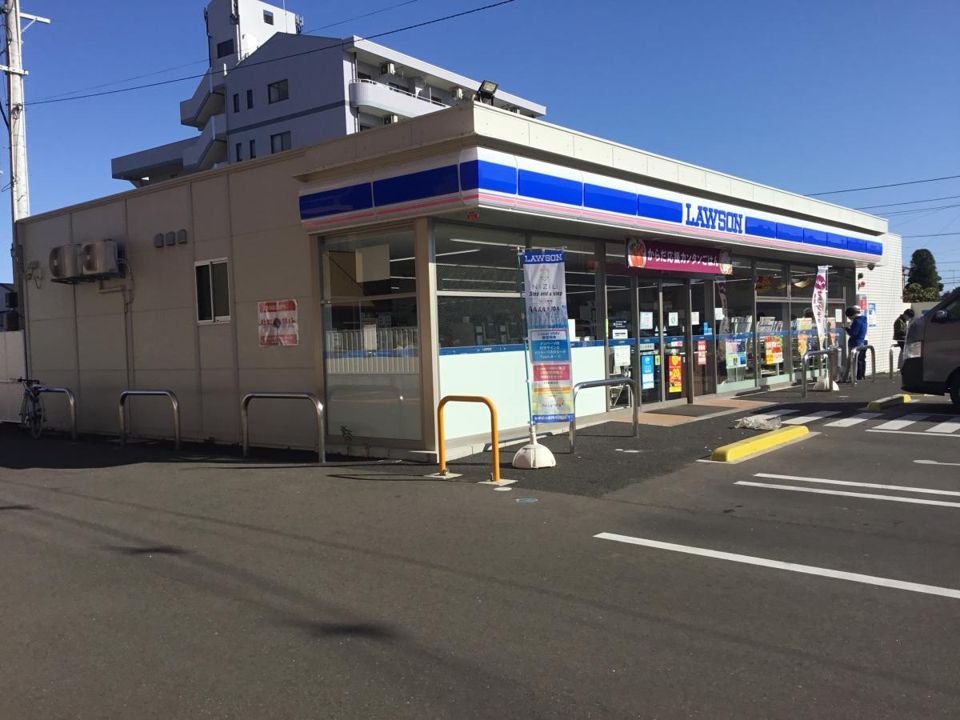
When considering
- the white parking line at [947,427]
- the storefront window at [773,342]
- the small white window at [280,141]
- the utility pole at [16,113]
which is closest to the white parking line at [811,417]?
the white parking line at [947,427]

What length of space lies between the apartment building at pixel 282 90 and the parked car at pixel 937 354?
111 feet

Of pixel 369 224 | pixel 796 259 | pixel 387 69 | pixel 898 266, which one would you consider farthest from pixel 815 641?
pixel 387 69

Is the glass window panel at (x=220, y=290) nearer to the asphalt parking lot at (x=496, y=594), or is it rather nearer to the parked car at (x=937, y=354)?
the asphalt parking lot at (x=496, y=594)

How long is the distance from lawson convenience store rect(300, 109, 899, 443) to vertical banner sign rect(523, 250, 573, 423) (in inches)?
31.2

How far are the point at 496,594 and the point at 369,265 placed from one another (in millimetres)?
6076

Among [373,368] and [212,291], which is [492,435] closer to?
[373,368]

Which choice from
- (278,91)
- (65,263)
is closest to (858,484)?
(65,263)

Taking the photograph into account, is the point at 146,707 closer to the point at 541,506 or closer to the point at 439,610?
the point at 439,610

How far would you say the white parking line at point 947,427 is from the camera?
11.0 metres

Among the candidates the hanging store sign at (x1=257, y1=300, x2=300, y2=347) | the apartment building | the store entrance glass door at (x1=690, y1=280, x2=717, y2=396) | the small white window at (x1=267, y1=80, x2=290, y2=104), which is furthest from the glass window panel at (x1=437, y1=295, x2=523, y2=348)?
the small white window at (x1=267, y1=80, x2=290, y2=104)

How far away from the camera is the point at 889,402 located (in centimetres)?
1423

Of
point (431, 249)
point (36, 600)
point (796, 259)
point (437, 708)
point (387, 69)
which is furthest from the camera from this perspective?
point (387, 69)

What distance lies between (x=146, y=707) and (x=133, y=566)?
246 cm

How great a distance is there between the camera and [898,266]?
23938mm
